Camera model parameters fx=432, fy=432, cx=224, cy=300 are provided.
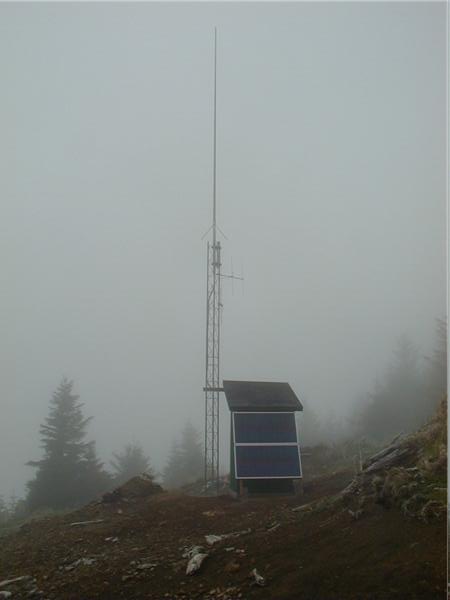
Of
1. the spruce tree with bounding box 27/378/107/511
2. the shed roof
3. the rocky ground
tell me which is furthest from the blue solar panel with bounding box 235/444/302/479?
the spruce tree with bounding box 27/378/107/511

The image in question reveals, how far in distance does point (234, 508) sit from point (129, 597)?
9.27m

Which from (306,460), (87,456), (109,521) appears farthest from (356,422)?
(109,521)

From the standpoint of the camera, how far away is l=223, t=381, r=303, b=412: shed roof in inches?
859

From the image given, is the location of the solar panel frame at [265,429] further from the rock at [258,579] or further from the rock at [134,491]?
the rock at [258,579]

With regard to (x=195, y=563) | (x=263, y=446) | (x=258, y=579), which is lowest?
(x=263, y=446)

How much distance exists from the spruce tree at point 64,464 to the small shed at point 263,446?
15061mm

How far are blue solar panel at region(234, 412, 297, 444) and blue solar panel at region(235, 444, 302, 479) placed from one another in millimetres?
373

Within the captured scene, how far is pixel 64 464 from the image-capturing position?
103 ft

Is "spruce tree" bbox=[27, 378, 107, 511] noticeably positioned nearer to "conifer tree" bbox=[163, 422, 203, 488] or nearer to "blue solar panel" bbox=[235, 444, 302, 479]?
"conifer tree" bbox=[163, 422, 203, 488]

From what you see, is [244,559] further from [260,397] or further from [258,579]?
[260,397]

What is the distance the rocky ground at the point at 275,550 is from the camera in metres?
8.23

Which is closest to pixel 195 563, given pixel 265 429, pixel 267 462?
pixel 267 462

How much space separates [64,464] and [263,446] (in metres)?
17.8

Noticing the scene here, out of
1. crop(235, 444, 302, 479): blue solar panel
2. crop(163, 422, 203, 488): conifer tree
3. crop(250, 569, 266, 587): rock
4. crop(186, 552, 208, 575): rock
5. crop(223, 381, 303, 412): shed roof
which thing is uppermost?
crop(223, 381, 303, 412): shed roof
